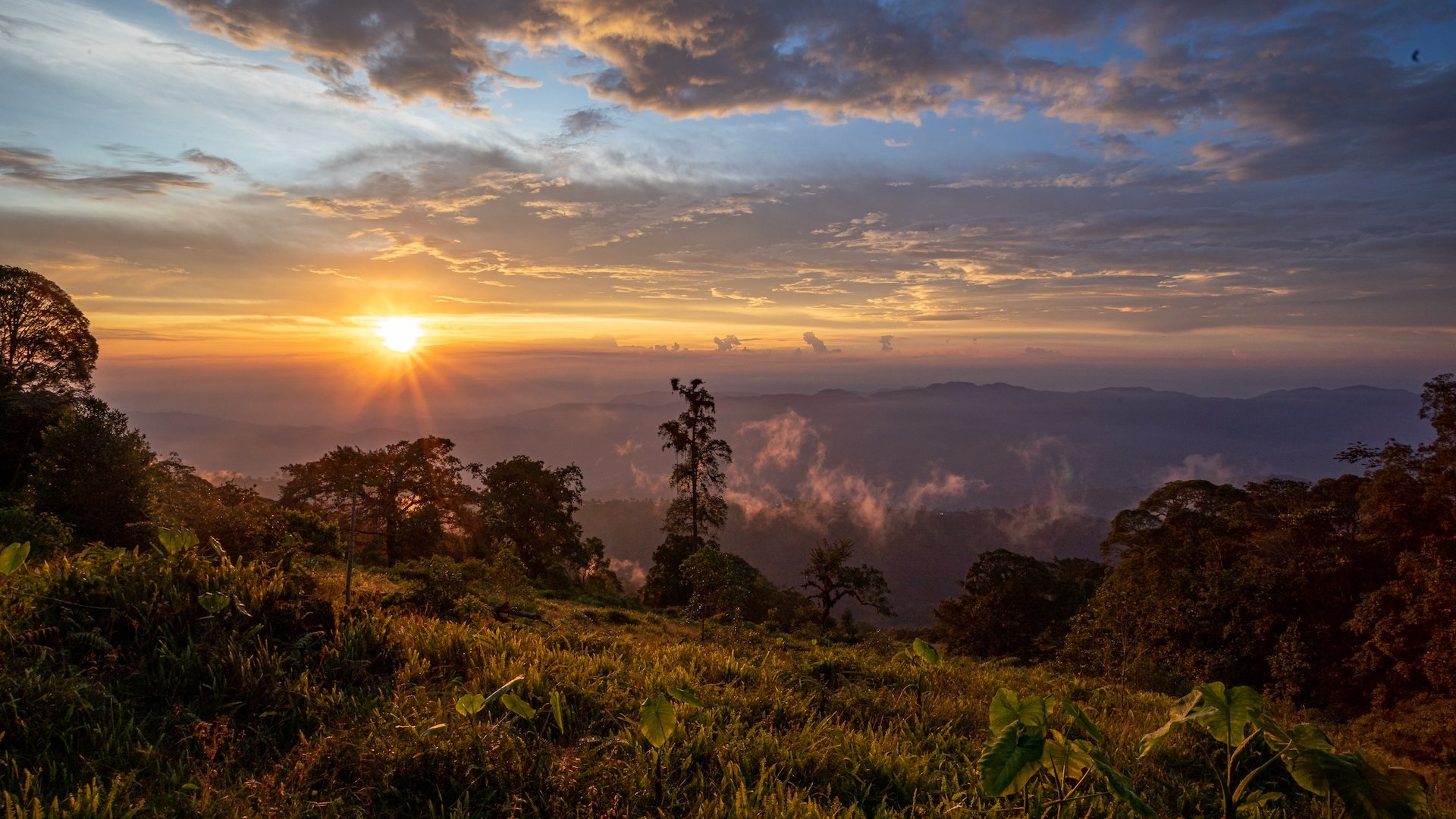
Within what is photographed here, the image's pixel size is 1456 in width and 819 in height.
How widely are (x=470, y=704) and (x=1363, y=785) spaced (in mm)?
4705

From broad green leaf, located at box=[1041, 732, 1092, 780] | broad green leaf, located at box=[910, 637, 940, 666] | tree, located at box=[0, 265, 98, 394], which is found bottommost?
broad green leaf, located at box=[910, 637, 940, 666]

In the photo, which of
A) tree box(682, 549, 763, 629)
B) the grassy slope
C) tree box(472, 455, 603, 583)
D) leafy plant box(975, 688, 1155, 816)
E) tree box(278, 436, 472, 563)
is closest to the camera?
leafy plant box(975, 688, 1155, 816)

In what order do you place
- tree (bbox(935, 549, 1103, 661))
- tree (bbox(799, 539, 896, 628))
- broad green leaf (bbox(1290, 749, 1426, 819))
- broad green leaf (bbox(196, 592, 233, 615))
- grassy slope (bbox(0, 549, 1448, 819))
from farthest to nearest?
tree (bbox(935, 549, 1103, 661)) < tree (bbox(799, 539, 896, 628)) < broad green leaf (bbox(196, 592, 233, 615)) < grassy slope (bbox(0, 549, 1448, 819)) < broad green leaf (bbox(1290, 749, 1426, 819))

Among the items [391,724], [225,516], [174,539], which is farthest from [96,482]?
[391,724]

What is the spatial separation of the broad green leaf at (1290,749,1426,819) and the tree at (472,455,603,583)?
31476 millimetres

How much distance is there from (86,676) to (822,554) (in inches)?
1342

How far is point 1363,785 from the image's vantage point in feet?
8.18

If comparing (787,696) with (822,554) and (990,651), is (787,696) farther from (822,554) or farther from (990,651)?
(990,651)

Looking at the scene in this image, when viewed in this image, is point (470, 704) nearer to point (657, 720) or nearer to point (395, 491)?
point (657, 720)

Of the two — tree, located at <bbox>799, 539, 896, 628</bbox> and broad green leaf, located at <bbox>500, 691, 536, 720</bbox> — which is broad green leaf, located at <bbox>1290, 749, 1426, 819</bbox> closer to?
broad green leaf, located at <bbox>500, 691, 536, 720</bbox>

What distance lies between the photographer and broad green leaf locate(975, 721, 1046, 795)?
2744 mm

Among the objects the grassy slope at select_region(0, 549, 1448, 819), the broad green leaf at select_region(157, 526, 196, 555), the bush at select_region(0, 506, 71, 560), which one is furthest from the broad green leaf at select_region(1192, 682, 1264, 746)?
the bush at select_region(0, 506, 71, 560)

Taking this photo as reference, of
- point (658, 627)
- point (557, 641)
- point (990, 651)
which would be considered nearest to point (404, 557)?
point (658, 627)

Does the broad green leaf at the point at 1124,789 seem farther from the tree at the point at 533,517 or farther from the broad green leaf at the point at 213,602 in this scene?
Result: the tree at the point at 533,517
